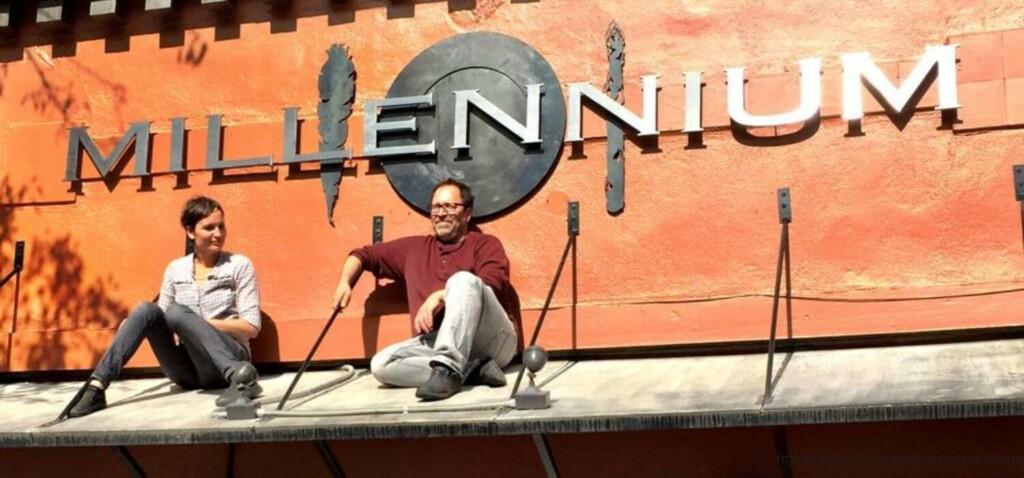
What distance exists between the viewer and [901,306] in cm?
535

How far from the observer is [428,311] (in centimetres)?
525

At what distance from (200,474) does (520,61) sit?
2.49 meters

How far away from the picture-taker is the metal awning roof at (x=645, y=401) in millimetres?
4238

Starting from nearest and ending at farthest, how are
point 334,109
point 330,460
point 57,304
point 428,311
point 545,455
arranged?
point 545,455, point 428,311, point 330,460, point 334,109, point 57,304

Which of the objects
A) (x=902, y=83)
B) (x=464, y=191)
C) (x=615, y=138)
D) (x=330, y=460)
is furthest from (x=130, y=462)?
(x=902, y=83)

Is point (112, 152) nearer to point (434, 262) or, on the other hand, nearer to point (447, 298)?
point (434, 262)

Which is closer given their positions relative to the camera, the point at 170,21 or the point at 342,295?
the point at 342,295

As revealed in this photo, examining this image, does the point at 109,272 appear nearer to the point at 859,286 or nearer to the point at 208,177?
the point at 208,177

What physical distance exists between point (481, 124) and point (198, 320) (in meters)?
1.65

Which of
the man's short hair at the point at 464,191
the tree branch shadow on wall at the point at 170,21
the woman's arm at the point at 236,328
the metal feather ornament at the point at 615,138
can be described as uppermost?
the tree branch shadow on wall at the point at 170,21

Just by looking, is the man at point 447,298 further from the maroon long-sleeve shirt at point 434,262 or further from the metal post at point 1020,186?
the metal post at point 1020,186

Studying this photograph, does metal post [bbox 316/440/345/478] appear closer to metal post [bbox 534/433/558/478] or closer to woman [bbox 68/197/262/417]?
woman [bbox 68/197/262/417]

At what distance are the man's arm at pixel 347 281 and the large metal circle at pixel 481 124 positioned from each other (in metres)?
0.50

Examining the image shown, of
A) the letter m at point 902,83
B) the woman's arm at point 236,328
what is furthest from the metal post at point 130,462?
the letter m at point 902,83
